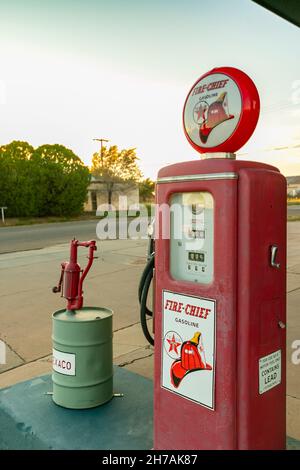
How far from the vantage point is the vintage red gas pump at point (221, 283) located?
1996mm

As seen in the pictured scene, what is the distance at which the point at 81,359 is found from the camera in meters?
2.89

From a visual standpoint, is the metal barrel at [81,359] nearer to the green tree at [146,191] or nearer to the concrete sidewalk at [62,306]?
the concrete sidewalk at [62,306]

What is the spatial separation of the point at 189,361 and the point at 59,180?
29799 mm

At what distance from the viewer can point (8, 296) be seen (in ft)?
22.5

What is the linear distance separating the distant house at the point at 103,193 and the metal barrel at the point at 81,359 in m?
39.1

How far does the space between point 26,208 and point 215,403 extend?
1127 inches

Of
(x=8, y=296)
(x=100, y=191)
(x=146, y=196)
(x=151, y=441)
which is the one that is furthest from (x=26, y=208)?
(x=151, y=441)

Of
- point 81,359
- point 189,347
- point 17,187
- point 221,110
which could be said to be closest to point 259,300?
point 189,347

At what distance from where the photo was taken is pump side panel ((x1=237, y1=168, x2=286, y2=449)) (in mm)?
1983

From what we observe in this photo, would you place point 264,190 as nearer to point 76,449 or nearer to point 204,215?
point 204,215

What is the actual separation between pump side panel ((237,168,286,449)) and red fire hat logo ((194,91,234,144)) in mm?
287

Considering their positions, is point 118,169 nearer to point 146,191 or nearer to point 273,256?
point 146,191

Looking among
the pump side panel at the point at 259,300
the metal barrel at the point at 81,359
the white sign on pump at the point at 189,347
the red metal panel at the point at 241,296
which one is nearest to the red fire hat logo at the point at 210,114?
the red metal panel at the point at 241,296

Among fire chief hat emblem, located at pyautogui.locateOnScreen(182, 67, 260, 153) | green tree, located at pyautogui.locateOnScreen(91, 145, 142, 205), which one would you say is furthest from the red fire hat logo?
green tree, located at pyautogui.locateOnScreen(91, 145, 142, 205)
